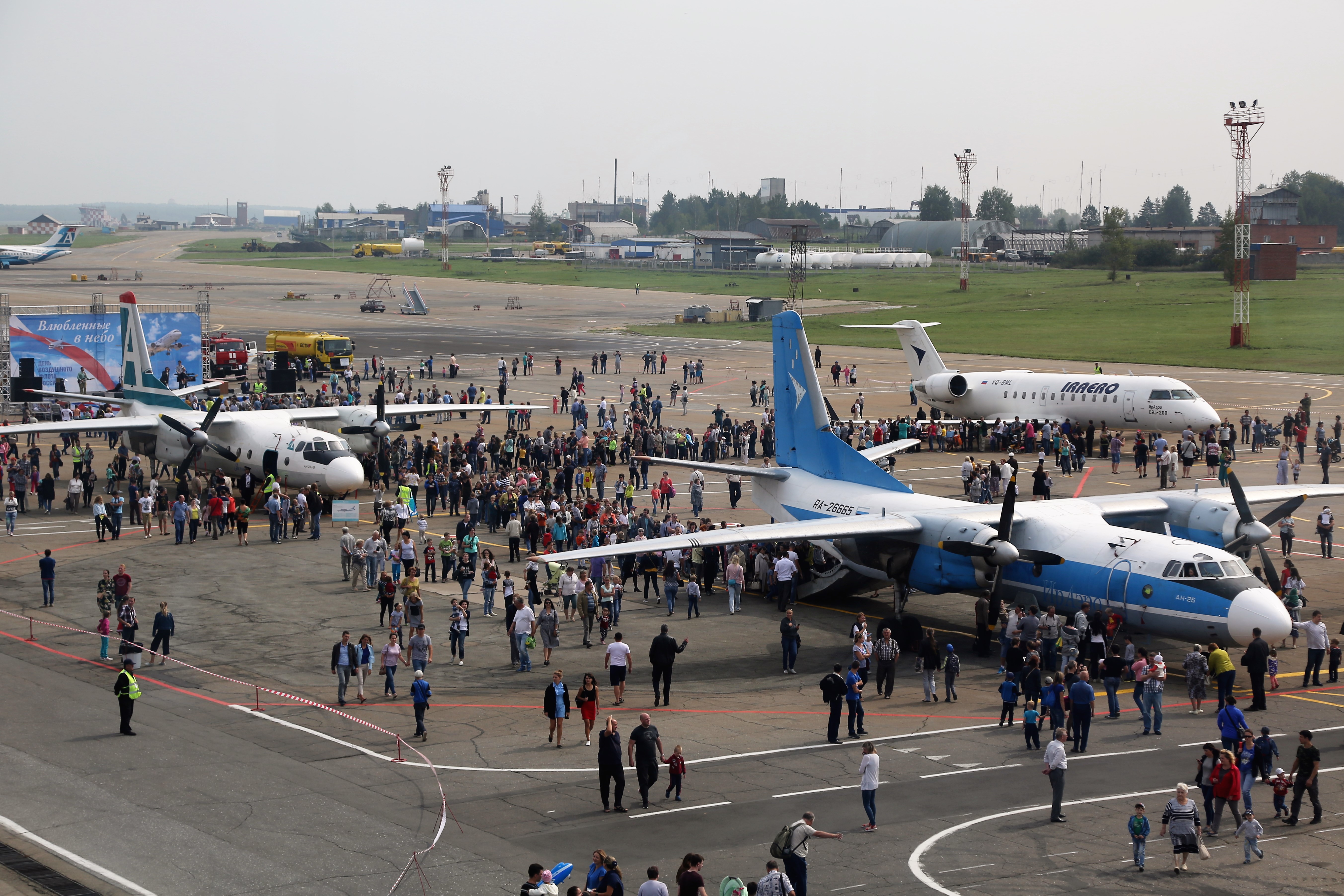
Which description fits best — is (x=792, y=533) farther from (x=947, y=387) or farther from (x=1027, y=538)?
(x=947, y=387)

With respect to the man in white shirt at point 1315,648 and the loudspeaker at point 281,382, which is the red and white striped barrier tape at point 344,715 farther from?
the loudspeaker at point 281,382

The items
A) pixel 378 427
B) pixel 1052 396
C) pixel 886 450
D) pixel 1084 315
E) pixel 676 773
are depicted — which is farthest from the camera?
pixel 1084 315

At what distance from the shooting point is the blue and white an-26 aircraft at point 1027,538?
25375 mm

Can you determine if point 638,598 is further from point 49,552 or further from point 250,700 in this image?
point 49,552

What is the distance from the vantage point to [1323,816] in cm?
1830

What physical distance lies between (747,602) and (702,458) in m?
18.7

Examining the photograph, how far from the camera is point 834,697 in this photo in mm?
21531

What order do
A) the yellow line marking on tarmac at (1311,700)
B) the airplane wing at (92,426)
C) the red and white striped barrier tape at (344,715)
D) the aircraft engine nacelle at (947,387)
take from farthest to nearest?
the aircraft engine nacelle at (947,387), the airplane wing at (92,426), the yellow line marking on tarmac at (1311,700), the red and white striped barrier tape at (344,715)

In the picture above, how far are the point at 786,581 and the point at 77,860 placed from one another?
18.3 metres

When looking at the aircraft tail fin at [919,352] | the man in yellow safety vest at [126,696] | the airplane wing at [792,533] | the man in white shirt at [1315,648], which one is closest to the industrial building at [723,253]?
the aircraft tail fin at [919,352]

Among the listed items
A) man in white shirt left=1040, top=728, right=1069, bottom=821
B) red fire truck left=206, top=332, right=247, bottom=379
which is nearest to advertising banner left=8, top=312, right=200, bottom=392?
red fire truck left=206, top=332, right=247, bottom=379

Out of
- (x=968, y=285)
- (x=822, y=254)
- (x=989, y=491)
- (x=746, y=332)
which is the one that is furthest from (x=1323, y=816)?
(x=822, y=254)

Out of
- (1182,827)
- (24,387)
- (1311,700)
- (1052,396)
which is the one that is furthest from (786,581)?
(24,387)

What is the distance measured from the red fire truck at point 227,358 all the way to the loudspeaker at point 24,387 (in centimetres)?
1728
